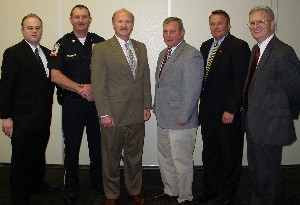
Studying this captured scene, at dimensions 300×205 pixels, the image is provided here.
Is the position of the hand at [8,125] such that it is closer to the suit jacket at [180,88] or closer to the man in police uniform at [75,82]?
the man in police uniform at [75,82]

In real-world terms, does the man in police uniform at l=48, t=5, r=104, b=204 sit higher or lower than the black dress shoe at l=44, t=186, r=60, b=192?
higher

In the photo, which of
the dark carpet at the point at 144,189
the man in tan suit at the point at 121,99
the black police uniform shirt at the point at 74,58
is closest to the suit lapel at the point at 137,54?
the man in tan suit at the point at 121,99

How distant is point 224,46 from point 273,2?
1.62 meters

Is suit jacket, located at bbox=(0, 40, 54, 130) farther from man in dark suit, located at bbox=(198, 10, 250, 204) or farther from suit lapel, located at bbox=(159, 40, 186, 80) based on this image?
man in dark suit, located at bbox=(198, 10, 250, 204)

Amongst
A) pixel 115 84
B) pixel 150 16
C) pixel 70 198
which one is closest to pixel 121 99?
pixel 115 84

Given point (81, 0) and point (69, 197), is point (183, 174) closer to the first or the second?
point (69, 197)

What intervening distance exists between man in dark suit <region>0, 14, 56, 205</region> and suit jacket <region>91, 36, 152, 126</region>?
1.64ft

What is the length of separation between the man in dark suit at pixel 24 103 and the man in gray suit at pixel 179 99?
1062 mm

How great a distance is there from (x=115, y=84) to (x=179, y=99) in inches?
23.3

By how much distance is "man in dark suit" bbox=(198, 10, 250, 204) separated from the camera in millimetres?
2719

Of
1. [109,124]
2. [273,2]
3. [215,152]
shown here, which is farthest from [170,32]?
[273,2]

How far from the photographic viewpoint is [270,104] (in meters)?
2.19

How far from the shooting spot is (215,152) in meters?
2.99

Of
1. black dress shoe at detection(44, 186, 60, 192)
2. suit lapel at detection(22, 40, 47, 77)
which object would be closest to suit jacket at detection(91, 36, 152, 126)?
suit lapel at detection(22, 40, 47, 77)
